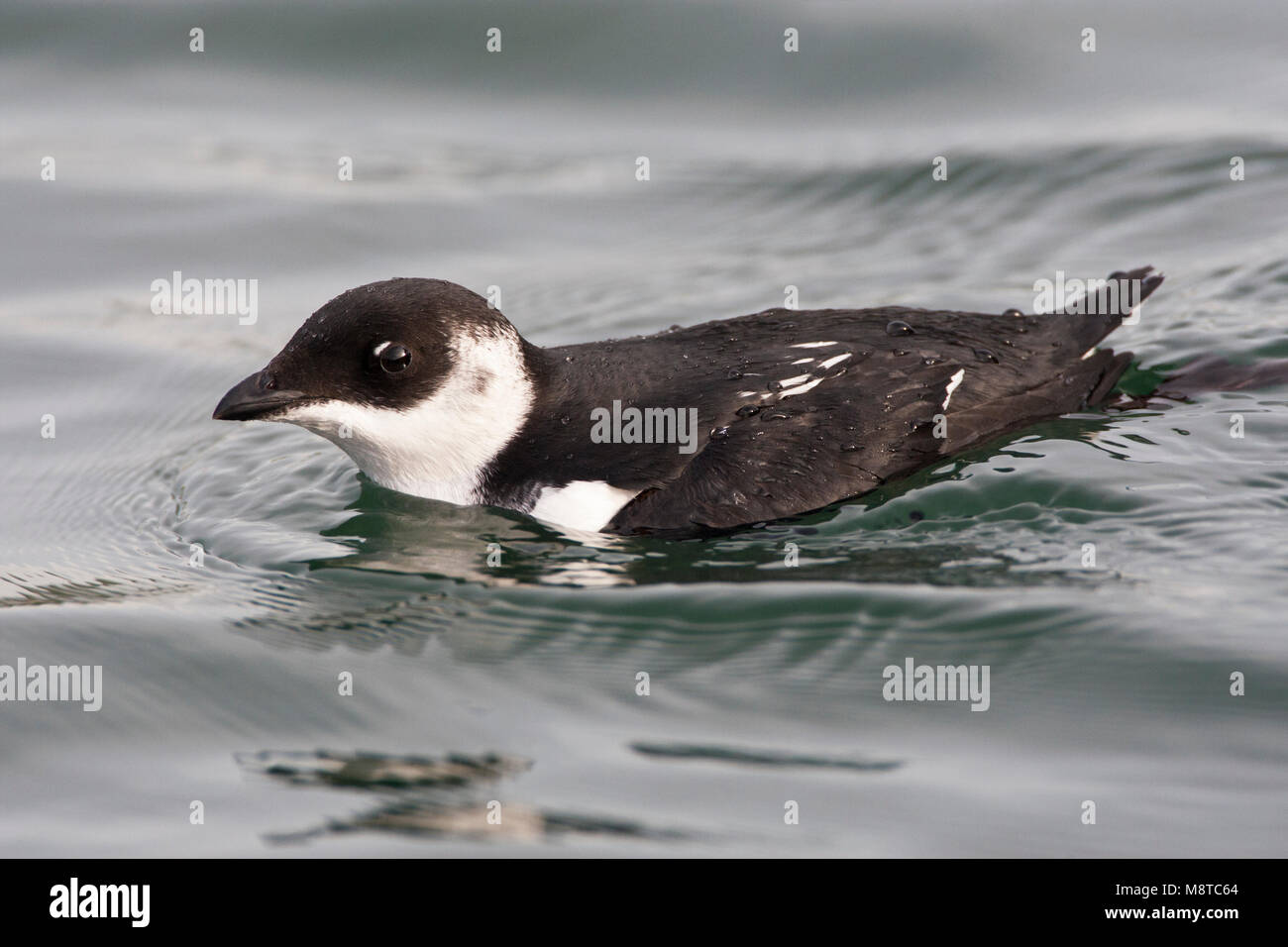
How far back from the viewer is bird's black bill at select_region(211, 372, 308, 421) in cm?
713

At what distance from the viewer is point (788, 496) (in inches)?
285

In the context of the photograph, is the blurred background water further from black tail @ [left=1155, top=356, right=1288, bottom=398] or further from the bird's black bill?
the bird's black bill

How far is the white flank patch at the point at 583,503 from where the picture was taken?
286 inches

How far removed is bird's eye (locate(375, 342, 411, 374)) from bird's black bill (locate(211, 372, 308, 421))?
1.27 feet

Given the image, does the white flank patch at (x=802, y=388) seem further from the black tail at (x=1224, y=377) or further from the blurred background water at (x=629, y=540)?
the black tail at (x=1224, y=377)

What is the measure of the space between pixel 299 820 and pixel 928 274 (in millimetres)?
6804

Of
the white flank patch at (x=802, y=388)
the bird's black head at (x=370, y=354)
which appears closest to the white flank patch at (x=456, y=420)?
the bird's black head at (x=370, y=354)

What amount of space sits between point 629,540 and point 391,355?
4.53 feet

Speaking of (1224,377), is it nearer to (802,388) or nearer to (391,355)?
(802,388)

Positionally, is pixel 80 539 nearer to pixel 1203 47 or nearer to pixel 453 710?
pixel 453 710

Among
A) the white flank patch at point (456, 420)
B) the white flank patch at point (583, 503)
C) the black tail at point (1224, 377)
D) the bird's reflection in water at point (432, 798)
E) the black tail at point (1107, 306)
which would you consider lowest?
the bird's reflection in water at point (432, 798)

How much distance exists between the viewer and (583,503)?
7320 mm

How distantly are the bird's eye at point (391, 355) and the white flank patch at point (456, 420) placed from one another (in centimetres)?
22
